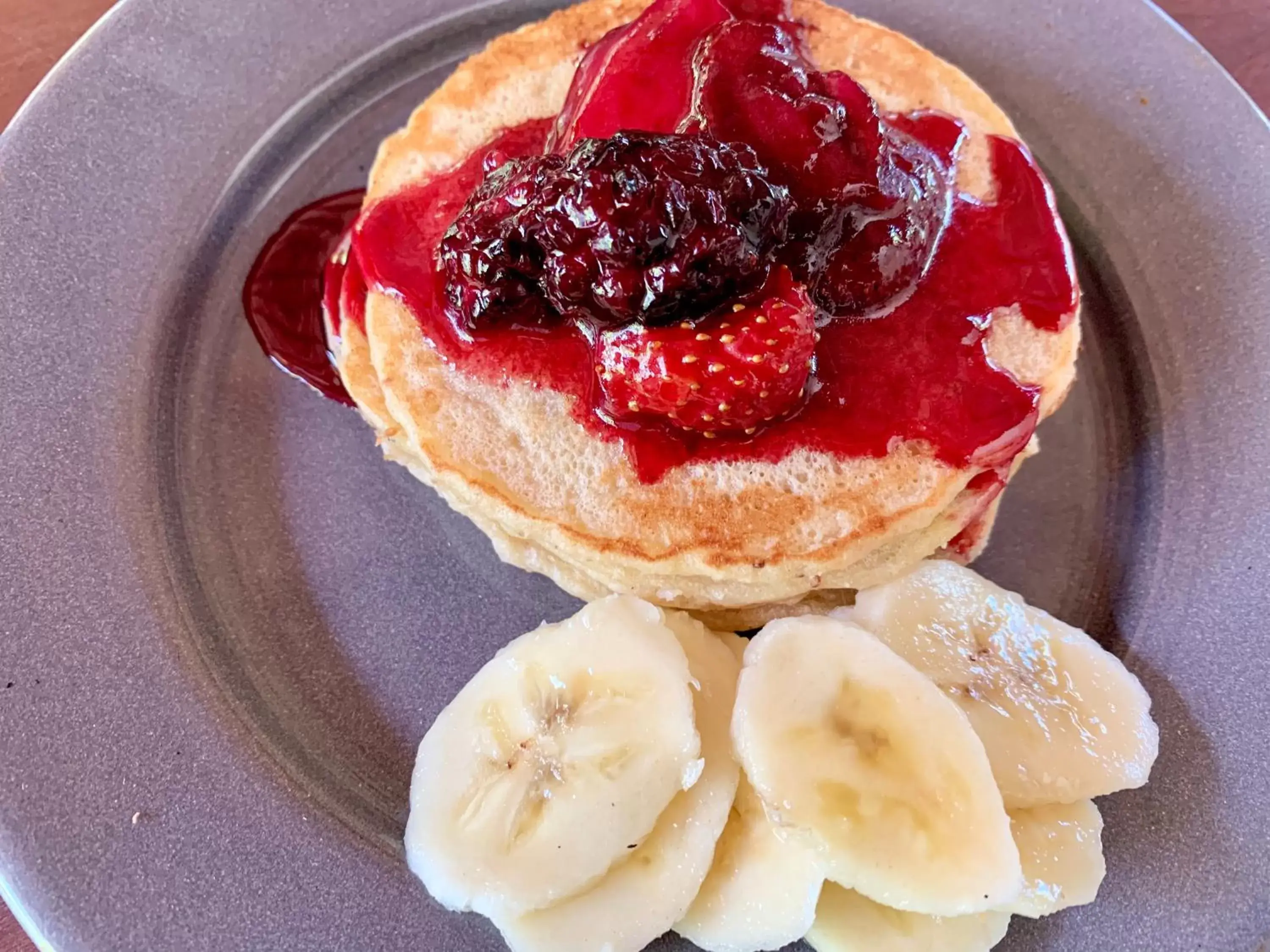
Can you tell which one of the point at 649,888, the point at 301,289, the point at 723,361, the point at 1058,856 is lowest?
the point at 649,888

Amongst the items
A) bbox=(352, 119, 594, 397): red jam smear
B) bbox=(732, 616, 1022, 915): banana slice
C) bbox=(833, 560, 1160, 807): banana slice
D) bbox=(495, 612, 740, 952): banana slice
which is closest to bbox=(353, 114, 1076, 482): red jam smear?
bbox=(352, 119, 594, 397): red jam smear

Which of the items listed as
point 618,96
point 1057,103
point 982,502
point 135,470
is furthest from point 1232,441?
point 135,470

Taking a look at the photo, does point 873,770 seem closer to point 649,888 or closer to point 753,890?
point 753,890

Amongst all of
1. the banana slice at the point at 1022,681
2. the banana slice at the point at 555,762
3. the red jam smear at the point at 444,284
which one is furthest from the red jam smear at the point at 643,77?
the banana slice at the point at 1022,681

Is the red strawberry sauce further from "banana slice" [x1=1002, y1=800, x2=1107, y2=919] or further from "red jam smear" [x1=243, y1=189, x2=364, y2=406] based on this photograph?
"banana slice" [x1=1002, y1=800, x2=1107, y2=919]

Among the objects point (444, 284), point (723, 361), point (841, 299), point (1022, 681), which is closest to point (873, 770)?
point (1022, 681)

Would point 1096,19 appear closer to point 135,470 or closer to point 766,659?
point 766,659
